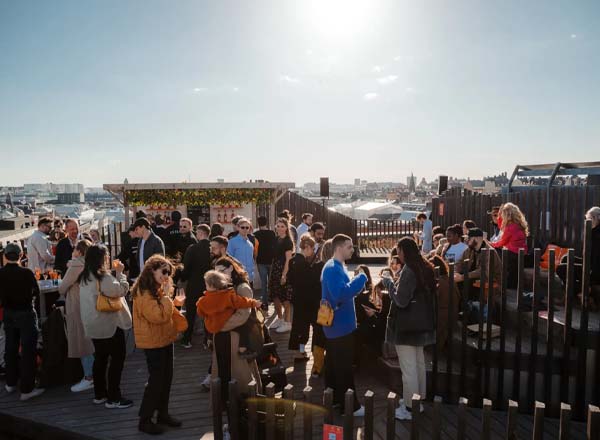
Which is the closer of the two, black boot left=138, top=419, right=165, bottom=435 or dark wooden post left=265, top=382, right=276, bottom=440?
dark wooden post left=265, top=382, right=276, bottom=440

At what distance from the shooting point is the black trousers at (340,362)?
4.36 metres

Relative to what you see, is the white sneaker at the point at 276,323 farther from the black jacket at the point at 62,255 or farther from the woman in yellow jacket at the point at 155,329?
the black jacket at the point at 62,255

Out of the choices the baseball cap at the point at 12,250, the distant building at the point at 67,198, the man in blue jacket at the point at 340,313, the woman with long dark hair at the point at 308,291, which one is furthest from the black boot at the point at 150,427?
the distant building at the point at 67,198

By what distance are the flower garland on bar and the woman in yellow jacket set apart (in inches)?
289

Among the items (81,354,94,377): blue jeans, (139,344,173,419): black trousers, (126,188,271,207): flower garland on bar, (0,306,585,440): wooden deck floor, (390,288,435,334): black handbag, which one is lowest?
(0,306,585,440): wooden deck floor

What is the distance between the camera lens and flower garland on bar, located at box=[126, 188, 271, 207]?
452 inches

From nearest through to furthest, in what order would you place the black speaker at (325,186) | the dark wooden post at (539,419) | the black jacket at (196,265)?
the dark wooden post at (539,419), the black jacket at (196,265), the black speaker at (325,186)

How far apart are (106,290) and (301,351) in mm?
2659

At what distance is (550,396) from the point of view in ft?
15.0

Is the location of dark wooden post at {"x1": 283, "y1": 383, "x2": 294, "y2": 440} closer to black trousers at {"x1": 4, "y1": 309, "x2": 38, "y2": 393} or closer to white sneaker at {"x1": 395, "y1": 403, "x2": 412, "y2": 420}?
white sneaker at {"x1": 395, "y1": 403, "x2": 412, "y2": 420}

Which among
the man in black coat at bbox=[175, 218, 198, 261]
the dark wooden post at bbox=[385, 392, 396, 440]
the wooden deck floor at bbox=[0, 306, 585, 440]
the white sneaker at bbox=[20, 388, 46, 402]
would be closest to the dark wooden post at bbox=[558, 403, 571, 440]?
the dark wooden post at bbox=[385, 392, 396, 440]

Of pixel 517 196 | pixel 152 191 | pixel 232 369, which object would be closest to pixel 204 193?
pixel 152 191

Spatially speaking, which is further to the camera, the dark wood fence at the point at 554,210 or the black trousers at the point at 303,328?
the dark wood fence at the point at 554,210

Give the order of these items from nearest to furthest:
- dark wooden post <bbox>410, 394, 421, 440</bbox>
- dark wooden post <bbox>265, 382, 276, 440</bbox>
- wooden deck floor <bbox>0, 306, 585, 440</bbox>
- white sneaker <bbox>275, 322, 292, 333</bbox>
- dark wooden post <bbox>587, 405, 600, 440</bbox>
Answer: dark wooden post <bbox>587, 405, 600, 440</bbox> < dark wooden post <bbox>410, 394, 421, 440</bbox> < dark wooden post <bbox>265, 382, 276, 440</bbox> < wooden deck floor <bbox>0, 306, 585, 440</bbox> < white sneaker <bbox>275, 322, 292, 333</bbox>
